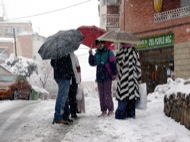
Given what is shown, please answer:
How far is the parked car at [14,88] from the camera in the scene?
20.4m

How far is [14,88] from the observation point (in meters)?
21.1

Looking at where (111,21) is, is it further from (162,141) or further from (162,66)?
(162,141)

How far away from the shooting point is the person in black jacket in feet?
25.0

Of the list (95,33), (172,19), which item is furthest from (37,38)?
(95,33)

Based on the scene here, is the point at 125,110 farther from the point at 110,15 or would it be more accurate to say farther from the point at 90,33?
the point at 110,15

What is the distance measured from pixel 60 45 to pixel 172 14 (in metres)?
14.5

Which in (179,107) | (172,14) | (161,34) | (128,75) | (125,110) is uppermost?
(172,14)

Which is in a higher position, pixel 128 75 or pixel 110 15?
pixel 110 15

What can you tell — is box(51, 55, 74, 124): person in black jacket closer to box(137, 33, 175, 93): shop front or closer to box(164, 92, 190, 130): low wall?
box(164, 92, 190, 130): low wall

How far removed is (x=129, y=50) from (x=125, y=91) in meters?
0.92

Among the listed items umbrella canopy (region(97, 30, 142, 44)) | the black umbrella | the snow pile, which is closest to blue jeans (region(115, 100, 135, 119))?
umbrella canopy (region(97, 30, 142, 44))

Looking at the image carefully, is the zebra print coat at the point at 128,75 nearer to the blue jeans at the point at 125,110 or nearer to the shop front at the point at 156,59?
the blue jeans at the point at 125,110

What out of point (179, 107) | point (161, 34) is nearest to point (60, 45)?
point (179, 107)

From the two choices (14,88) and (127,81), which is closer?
(127,81)
